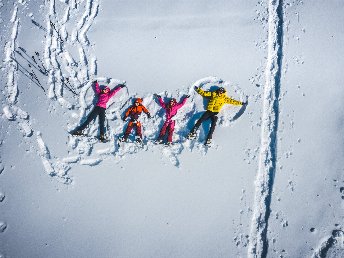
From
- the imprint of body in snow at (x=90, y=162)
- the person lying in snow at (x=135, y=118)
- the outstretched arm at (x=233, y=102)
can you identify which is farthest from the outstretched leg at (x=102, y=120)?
the outstretched arm at (x=233, y=102)

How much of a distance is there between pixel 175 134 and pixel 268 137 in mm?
2221

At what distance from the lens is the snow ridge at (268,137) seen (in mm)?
6379

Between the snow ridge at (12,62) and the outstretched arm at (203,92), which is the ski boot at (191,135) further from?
the snow ridge at (12,62)

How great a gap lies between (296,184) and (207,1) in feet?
16.8

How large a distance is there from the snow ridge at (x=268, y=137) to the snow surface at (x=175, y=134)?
0.03 meters

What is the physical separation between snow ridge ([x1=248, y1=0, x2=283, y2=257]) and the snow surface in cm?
3

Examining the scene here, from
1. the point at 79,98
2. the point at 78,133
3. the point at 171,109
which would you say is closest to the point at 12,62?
the point at 79,98

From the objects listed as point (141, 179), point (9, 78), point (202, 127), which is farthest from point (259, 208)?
point (9, 78)

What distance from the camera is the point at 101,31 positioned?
7648 mm

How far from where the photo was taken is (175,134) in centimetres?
702

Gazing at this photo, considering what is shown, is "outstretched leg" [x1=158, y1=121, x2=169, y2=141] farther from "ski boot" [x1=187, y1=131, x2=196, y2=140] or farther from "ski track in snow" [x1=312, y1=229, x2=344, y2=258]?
"ski track in snow" [x1=312, y1=229, x2=344, y2=258]

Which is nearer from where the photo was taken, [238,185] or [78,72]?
[238,185]

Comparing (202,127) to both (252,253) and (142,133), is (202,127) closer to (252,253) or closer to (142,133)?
(142,133)

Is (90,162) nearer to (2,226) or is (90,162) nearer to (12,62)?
(2,226)
